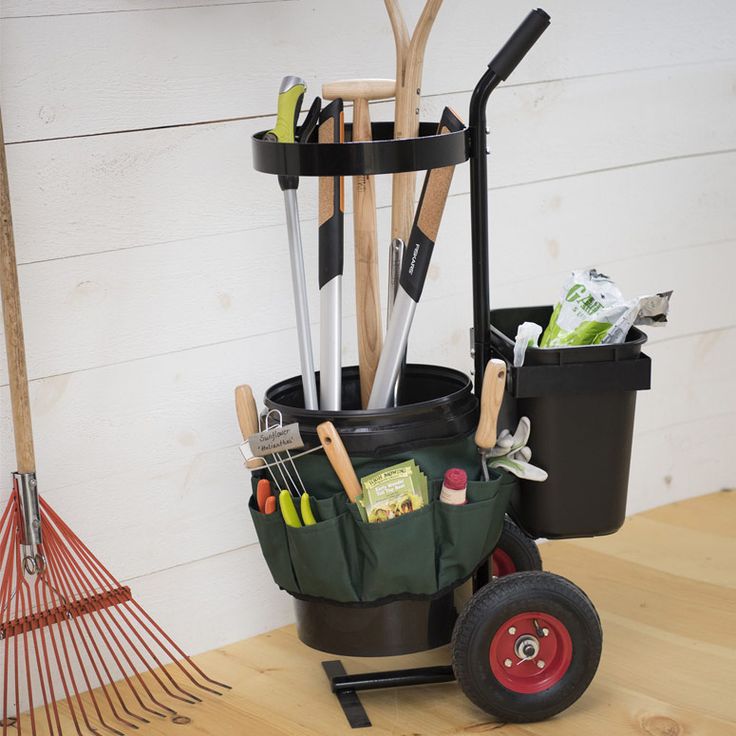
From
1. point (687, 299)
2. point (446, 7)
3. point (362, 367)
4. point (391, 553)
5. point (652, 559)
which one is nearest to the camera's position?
point (391, 553)

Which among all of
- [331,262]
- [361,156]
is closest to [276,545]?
[331,262]

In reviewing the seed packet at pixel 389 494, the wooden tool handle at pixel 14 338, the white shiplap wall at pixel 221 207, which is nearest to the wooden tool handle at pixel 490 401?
the seed packet at pixel 389 494

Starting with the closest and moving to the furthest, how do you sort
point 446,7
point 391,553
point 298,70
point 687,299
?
point 391,553 → point 298,70 → point 446,7 → point 687,299

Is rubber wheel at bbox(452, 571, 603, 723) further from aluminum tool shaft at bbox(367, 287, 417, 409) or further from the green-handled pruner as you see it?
the green-handled pruner

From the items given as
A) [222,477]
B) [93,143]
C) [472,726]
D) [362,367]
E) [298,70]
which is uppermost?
[298,70]

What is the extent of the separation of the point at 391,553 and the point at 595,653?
316 mm

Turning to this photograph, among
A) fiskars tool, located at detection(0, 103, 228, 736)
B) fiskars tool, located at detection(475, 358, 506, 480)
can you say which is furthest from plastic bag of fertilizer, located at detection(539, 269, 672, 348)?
fiskars tool, located at detection(0, 103, 228, 736)

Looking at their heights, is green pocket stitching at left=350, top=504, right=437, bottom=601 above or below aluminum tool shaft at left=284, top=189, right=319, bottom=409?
below

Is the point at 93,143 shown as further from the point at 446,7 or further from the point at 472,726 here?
the point at 472,726

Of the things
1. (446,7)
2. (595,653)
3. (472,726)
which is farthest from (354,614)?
→ (446,7)

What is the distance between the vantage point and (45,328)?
1.60 m

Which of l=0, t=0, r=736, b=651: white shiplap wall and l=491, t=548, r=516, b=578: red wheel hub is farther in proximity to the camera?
l=491, t=548, r=516, b=578: red wheel hub

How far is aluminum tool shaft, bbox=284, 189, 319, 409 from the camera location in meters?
1.49

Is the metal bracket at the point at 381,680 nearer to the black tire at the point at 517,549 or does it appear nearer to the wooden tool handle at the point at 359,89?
the black tire at the point at 517,549
